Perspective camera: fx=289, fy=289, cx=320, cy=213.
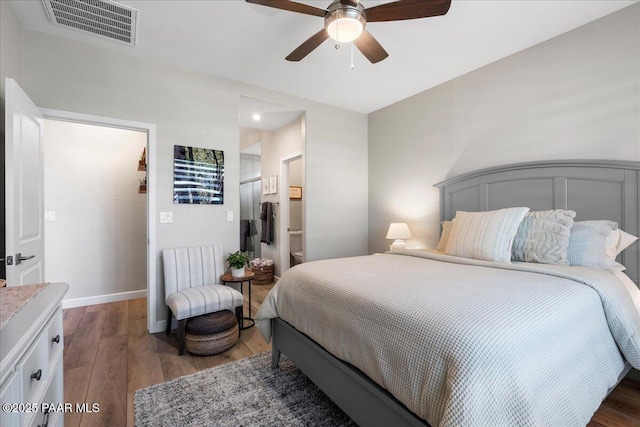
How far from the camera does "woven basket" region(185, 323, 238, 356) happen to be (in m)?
2.38

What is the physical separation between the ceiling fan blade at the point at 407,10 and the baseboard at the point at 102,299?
420 cm

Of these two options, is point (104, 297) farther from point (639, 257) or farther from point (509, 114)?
point (639, 257)

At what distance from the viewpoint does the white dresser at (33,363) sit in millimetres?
635

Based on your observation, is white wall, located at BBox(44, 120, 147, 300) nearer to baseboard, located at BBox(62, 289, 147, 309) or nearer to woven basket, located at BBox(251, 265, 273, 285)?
baseboard, located at BBox(62, 289, 147, 309)

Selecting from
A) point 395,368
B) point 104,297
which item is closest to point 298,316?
point 395,368

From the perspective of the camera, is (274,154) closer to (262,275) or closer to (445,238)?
(262,275)

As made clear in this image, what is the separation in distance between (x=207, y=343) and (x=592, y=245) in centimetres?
297

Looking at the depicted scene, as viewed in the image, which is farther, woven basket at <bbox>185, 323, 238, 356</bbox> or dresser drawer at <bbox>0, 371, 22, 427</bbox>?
woven basket at <bbox>185, 323, 238, 356</bbox>

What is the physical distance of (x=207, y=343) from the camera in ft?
7.83

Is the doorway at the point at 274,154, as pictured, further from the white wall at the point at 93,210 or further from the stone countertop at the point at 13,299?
the stone countertop at the point at 13,299

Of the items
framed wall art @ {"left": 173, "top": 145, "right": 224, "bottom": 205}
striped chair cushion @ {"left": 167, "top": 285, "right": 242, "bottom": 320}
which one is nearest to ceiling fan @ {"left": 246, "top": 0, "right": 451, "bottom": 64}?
framed wall art @ {"left": 173, "top": 145, "right": 224, "bottom": 205}

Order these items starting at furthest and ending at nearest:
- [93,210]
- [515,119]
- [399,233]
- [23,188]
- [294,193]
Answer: [294,193] → [93,210] → [399,233] → [515,119] → [23,188]

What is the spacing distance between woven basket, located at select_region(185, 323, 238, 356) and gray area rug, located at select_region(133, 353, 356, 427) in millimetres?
235

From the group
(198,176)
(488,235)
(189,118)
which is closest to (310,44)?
(189,118)
